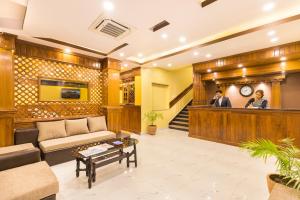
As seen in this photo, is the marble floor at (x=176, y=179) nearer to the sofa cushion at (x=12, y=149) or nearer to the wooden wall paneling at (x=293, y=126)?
the sofa cushion at (x=12, y=149)

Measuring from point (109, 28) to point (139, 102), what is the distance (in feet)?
11.6

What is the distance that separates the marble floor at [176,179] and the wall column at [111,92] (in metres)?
1.78

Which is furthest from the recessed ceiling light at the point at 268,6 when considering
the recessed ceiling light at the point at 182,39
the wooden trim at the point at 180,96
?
the wooden trim at the point at 180,96

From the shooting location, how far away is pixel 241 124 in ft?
14.5

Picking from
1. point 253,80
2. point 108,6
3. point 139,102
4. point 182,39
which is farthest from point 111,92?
point 253,80

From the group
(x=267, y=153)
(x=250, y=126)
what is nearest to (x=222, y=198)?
(x=267, y=153)

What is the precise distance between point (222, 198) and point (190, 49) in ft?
11.4

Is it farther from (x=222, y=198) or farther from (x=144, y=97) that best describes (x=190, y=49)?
(x=222, y=198)

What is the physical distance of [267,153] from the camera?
1602 millimetres

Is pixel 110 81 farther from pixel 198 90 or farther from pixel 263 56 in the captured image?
pixel 263 56

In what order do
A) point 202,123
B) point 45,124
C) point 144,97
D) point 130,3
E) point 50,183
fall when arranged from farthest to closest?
point 144,97 < point 202,123 < point 45,124 < point 130,3 < point 50,183

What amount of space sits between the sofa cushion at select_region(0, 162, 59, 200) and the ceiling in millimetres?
2361

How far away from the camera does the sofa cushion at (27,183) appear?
1558mm

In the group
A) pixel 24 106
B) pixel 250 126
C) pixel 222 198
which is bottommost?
pixel 222 198
